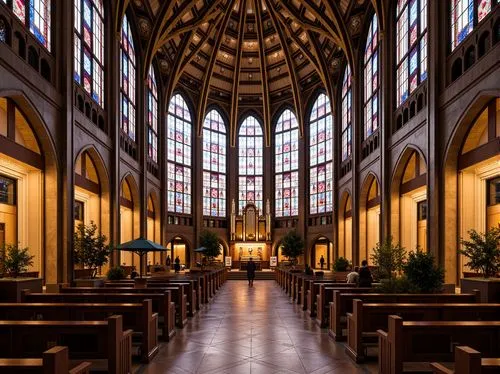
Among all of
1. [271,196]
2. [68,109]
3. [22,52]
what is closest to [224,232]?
[271,196]

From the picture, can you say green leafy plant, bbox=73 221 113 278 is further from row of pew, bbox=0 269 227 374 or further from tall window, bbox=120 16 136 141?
tall window, bbox=120 16 136 141

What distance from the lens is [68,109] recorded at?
17.6 meters

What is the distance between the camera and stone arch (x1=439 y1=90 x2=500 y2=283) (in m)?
16.4

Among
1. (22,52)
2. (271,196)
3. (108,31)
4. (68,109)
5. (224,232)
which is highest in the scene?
(108,31)

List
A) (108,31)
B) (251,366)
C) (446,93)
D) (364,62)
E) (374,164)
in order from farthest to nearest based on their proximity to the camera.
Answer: (364,62), (374,164), (108,31), (446,93), (251,366)

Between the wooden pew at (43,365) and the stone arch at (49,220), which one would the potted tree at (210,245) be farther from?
the wooden pew at (43,365)

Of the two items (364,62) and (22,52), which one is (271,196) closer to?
(364,62)

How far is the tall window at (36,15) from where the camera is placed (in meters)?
14.8

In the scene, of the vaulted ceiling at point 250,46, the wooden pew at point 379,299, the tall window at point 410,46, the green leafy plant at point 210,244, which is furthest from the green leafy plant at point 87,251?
the green leafy plant at point 210,244

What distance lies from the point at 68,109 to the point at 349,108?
20.6m

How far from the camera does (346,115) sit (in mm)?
34250

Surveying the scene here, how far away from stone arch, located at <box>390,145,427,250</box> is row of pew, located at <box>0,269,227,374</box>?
14605 mm

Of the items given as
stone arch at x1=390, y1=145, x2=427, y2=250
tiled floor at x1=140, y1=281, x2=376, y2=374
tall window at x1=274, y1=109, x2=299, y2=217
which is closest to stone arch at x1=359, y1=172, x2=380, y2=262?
stone arch at x1=390, y1=145, x2=427, y2=250

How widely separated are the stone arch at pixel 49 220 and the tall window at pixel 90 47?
4126mm
